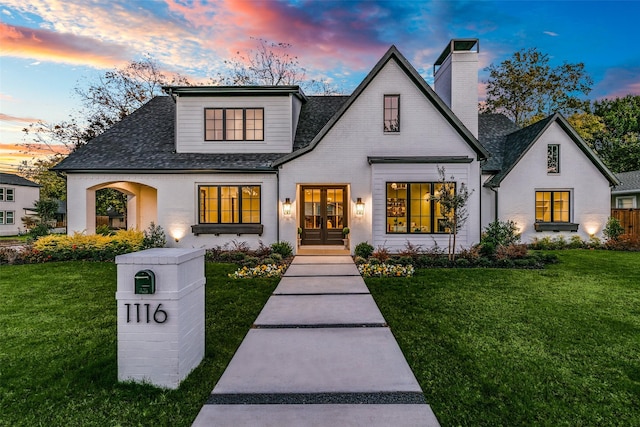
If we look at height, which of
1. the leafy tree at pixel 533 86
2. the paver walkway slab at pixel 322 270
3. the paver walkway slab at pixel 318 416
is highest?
the leafy tree at pixel 533 86

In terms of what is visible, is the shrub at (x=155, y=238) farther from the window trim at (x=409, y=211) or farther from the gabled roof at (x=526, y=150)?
the gabled roof at (x=526, y=150)

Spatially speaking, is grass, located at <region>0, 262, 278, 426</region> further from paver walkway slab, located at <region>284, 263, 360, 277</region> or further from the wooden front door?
the wooden front door

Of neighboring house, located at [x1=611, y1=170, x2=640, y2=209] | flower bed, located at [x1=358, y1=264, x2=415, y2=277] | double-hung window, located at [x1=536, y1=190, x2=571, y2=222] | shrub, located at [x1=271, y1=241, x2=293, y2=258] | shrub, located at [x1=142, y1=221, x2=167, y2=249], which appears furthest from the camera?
neighboring house, located at [x1=611, y1=170, x2=640, y2=209]

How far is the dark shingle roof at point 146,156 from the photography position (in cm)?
1279

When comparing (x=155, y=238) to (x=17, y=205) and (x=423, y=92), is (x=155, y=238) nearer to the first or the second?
(x=423, y=92)

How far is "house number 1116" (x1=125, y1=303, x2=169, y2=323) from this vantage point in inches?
132

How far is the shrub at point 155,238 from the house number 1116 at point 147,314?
399 inches

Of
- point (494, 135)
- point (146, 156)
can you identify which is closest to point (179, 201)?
point (146, 156)

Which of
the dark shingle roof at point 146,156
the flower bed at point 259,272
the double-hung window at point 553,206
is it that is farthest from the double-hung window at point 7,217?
the double-hung window at point 553,206

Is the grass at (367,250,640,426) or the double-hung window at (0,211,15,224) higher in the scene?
the double-hung window at (0,211,15,224)

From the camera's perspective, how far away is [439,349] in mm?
4297

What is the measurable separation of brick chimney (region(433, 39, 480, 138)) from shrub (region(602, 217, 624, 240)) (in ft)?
24.0

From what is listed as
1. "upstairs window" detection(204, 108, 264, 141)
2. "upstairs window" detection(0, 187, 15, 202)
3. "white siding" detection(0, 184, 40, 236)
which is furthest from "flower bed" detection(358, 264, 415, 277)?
"upstairs window" detection(0, 187, 15, 202)

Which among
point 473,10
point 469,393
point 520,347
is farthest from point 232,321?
point 473,10
